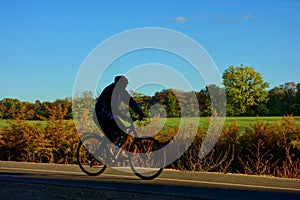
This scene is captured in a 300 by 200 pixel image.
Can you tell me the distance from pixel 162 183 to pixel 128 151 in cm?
137

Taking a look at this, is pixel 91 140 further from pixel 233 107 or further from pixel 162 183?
pixel 233 107

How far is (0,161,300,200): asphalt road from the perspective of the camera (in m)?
7.50

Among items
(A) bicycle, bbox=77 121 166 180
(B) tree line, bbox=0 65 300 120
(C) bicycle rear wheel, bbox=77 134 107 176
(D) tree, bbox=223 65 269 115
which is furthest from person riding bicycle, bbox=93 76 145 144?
(D) tree, bbox=223 65 269 115

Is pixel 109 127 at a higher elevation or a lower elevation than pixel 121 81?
lower

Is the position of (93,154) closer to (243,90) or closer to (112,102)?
(112,102)

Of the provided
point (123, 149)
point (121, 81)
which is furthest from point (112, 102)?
point (123, 149)

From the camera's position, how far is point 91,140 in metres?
10.2

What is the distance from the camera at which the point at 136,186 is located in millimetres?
8453

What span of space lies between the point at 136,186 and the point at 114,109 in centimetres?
198

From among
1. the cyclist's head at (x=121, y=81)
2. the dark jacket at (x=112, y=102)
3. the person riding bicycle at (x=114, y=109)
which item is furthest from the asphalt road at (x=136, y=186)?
the cyclist's head at (x=121, y=81)

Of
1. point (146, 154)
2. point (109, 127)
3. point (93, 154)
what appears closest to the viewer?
point (109, 127)

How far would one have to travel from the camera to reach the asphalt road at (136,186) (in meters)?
7.50

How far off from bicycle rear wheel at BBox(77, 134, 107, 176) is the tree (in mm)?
10333

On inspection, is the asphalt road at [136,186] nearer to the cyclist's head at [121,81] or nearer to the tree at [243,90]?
the cyclist's head at [121,81]
